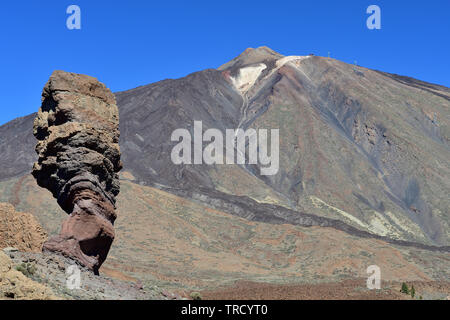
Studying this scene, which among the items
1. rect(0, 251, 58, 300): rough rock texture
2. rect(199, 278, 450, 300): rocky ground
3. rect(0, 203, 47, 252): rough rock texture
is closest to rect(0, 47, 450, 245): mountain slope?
rect(199, 278, 450, 300): rocky ground

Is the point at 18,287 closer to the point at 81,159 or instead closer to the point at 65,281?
the point at 65,281

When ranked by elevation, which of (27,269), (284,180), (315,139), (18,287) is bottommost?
(18,287)

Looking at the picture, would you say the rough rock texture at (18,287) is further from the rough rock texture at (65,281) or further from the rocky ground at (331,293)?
the rocky ground at (331,293)

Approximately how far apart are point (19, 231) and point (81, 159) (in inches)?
104

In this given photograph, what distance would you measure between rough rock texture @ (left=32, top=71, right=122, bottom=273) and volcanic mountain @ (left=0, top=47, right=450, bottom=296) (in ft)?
34.8

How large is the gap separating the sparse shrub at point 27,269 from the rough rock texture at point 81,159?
9.24 ft

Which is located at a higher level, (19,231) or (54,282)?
(19,231)

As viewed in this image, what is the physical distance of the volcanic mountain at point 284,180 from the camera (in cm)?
4066

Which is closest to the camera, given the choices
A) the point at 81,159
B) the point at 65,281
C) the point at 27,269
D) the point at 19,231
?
the point at 27,269

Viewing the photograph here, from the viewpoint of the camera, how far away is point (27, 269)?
35.0 feet

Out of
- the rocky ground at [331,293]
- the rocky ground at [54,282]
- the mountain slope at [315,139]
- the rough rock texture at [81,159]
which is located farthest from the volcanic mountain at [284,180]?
the rocky ground at [54,282]

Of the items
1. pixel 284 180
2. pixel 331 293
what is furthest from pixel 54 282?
pixel 284 180

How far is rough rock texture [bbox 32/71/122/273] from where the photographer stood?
574 inches

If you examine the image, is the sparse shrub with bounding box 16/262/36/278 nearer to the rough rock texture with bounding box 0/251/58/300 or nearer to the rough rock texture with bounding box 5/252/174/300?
the rough rock texture with bounding box 5/252/174/300
